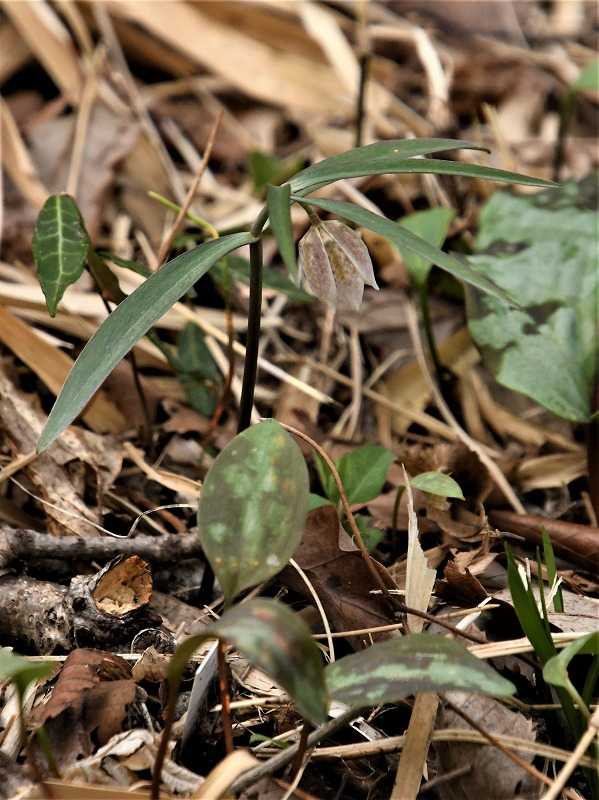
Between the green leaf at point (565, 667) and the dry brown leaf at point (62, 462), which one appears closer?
the green leaf at point (565, 667)

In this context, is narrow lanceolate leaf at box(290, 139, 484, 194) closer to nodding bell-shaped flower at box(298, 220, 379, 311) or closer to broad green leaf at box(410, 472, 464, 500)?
nodding bell-shaped flower at box(298, 220, 379, 311)

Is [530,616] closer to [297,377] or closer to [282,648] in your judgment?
[282,648]

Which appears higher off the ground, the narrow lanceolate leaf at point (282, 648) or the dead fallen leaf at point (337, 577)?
the narrow lanceolate leaf at point (282, 648)

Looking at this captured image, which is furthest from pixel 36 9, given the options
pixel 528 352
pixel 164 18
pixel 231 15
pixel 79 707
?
pixel 79 707

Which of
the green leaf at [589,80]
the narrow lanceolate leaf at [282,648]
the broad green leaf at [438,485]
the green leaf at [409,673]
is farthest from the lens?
the green leaf at [589,80]

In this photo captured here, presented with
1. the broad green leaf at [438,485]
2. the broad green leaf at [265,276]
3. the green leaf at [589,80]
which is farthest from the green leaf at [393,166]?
the green leaf at [589,80]

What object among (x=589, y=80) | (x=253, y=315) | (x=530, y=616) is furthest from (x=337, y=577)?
(x=589, y=80)

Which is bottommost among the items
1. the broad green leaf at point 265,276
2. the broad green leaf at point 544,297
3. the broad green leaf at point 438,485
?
the broad green leaf at point 544,297

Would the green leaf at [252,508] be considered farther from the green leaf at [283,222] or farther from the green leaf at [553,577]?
the green leaf at [553,577]
